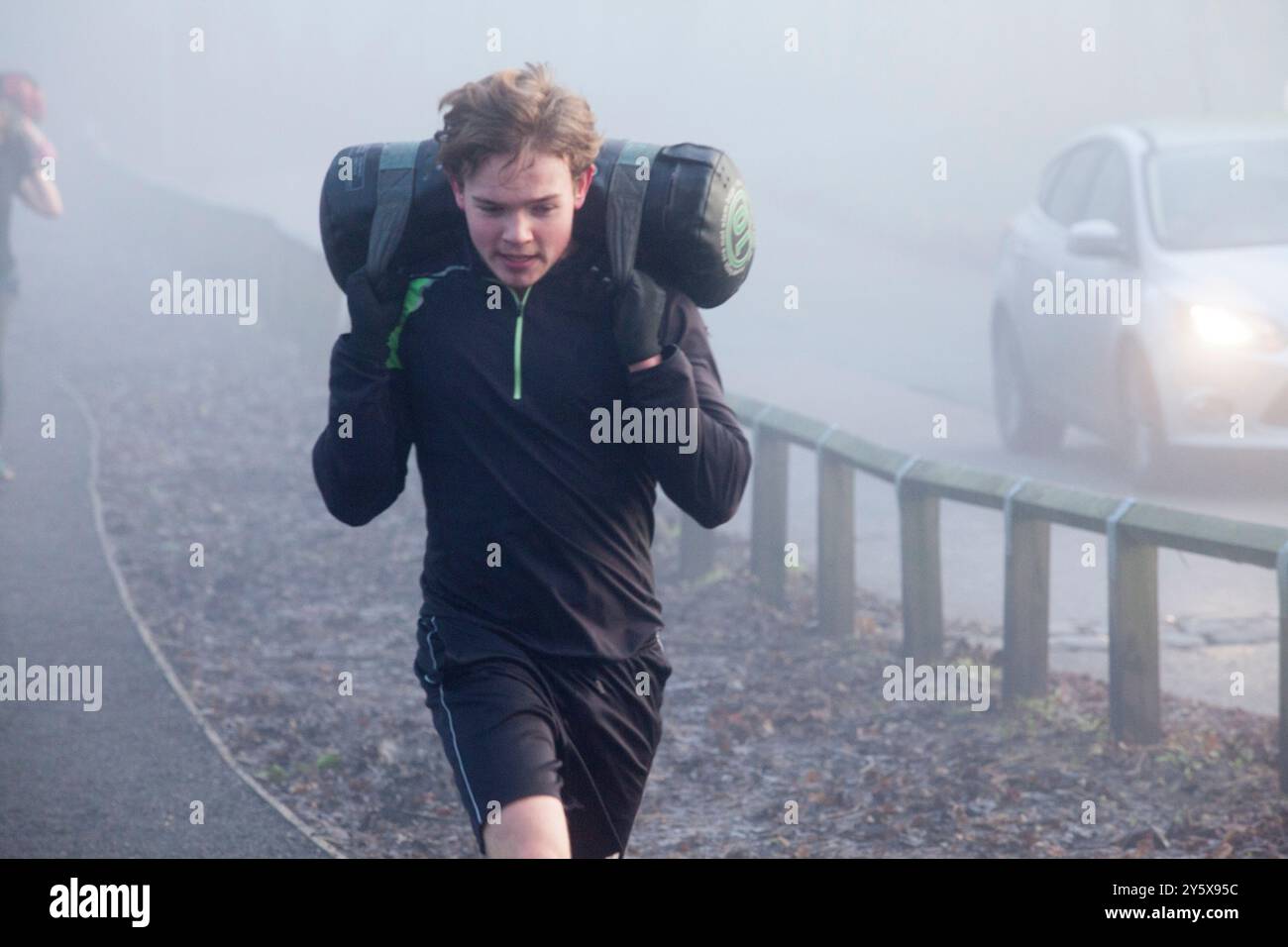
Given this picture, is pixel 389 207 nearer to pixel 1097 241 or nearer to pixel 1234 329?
pixel 1234 329

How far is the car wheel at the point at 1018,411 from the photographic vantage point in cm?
1273

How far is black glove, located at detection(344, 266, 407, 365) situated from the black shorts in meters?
0.54

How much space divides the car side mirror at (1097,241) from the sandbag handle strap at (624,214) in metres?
6.94

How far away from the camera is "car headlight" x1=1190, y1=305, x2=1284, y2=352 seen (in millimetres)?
9906

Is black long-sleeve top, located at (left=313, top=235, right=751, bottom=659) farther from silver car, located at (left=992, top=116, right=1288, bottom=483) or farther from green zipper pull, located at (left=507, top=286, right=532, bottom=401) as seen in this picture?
silver car, located at (left=992, top=116, right=1288, bottom=483)

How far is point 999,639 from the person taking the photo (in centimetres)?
848

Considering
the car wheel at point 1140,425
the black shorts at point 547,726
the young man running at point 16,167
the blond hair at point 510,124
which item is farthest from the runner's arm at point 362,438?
→ the young man running at point 16,167

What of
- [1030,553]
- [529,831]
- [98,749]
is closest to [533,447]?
[529,831]

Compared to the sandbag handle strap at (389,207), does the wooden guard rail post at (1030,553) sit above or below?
below

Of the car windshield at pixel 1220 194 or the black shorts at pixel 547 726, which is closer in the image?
the black shorts at pixel 547 726

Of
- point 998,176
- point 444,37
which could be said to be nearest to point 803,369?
point 998,176

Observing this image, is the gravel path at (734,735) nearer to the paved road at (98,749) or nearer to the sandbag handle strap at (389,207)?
the paved road at (98,749)
